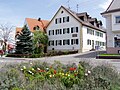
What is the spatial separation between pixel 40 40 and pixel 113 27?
76.3ft

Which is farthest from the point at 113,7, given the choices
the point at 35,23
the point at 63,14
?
the point at 35,23

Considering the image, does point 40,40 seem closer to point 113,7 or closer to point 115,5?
point 113,7

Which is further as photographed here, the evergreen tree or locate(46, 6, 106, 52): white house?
locate(46, 6, 106, 52): white house

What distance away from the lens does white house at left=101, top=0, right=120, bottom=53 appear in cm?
3122

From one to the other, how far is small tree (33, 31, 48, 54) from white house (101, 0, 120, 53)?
2019 centimetres

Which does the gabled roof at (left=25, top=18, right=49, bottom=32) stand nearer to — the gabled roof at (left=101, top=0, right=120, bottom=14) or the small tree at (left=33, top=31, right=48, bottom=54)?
the small tree at (left=33, top=31, right=48, bottom=54)

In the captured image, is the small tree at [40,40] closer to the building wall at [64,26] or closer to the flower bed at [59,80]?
the building wall at [64,26]

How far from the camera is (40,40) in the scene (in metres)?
50.7

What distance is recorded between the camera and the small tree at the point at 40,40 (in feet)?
160

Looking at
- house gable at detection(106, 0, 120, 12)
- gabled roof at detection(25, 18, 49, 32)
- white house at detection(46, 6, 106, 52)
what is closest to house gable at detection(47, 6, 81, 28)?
white house at detection(46, 6, 106, 52)

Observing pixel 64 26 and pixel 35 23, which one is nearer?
pixel 64 26

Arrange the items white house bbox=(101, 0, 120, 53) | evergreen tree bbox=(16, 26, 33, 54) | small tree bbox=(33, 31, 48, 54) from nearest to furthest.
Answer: white house bbox=(101, 0, 120, 53) → evergreen tree bbox=(16, 26, 33, 54) → small tree bbox=(33, 31, 48, 54)

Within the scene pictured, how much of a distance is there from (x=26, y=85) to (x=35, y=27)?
5299cm

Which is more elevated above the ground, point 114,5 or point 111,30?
point 114,5
